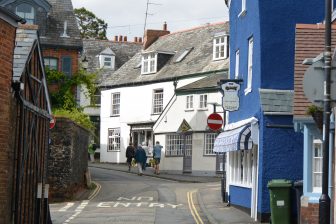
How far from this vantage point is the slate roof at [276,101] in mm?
22891

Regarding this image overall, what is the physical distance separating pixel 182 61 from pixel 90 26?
1272 inches

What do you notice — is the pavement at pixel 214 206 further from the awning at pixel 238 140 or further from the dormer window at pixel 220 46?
the dormer window at pixel 220 46

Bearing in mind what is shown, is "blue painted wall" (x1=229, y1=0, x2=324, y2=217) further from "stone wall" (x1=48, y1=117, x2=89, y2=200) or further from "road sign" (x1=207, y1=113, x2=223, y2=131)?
"stone wall" (x1=48, y1=117, x2=89, y2=200)

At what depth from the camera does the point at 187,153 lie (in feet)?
156

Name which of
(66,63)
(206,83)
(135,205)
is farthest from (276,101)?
(66,63)

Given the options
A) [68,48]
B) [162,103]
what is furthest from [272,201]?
[162,103]

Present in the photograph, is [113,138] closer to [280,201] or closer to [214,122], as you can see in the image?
[214,122]

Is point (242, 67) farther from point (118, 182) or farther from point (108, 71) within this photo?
point (108, 71)

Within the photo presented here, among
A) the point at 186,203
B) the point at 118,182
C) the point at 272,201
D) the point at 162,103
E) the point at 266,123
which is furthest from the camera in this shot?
the point at 162,103

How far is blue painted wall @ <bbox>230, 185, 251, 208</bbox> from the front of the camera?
82.6ft

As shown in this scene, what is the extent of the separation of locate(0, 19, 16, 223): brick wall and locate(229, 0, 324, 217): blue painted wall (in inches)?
415

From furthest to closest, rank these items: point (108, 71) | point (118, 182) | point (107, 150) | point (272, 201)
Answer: point (108, 71) → point (107, 150) → point (118, 182) → point (272, 201)

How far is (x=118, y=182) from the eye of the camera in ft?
124

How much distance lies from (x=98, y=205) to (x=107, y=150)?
1257 inches
